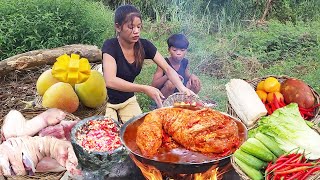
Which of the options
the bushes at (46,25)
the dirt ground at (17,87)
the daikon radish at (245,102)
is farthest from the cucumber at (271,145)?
the bushes at (46,25)

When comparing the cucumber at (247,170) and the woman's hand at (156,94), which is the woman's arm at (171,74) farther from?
the cucumber at (247,170)

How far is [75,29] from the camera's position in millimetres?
A: 7199

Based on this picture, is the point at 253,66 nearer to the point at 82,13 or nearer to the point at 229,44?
the point at 229,44

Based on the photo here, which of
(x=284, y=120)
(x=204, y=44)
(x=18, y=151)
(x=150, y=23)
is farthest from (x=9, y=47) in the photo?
(x=284, y=120)

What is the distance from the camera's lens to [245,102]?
3773 millimetres

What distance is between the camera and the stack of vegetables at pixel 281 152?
8.29ft

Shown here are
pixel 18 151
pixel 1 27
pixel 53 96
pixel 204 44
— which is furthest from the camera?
pixel 204 44

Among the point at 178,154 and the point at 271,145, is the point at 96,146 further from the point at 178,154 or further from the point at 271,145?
the point at 271,145

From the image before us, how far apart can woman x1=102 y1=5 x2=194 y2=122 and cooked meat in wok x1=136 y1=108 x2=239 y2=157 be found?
105cm

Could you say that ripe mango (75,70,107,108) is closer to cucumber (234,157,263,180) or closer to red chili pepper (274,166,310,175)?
cucumber (234,157,263,180)

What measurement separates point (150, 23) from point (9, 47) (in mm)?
2680

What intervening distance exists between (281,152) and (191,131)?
0.60 meters

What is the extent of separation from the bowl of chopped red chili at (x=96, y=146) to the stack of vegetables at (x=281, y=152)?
0.85 meters

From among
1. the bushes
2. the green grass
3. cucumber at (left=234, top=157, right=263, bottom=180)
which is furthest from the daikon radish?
the bushes
